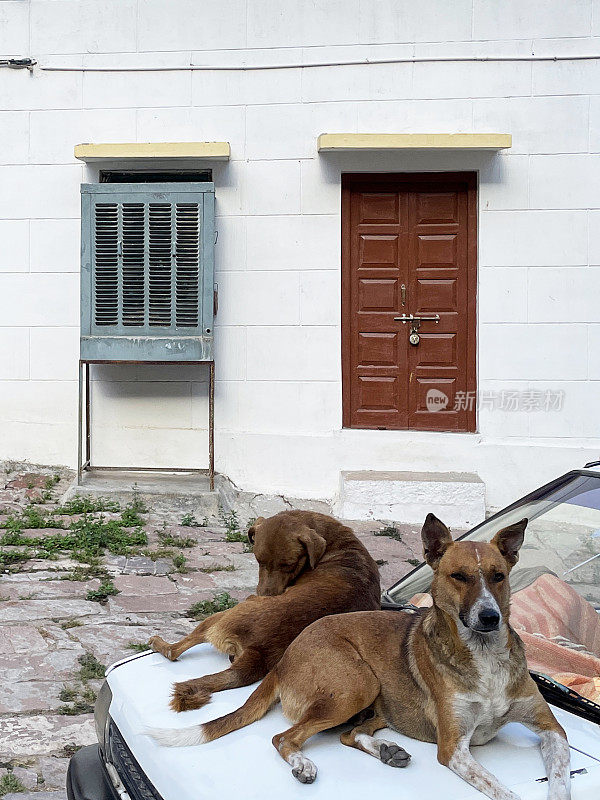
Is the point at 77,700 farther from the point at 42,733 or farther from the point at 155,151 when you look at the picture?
the point at 155,151

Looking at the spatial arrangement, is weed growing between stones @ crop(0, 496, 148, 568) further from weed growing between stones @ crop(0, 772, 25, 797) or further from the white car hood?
the white car hood

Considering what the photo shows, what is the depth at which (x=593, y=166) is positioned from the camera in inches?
315

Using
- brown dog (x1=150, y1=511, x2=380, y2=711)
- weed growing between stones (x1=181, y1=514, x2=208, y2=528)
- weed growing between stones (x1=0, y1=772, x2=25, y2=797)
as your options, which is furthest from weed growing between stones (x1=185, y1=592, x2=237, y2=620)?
brown dog (x1=150, y1=511, x2=380, y2=711)

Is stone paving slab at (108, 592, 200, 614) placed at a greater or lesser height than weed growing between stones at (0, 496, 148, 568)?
lesser

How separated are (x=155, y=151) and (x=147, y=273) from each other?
1.13 metres

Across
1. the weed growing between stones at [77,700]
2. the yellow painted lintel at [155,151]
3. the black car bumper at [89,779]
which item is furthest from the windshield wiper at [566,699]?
the yellow painted lintel at [155,151]

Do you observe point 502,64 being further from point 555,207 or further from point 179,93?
point 179,93

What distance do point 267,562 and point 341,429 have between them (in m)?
5.31

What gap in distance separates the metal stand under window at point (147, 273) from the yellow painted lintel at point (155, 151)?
1.11ft

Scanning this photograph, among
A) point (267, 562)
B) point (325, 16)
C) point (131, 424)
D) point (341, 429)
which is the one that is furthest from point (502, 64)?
point (267, 562)

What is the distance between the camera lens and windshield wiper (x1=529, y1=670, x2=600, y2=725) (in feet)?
7.50

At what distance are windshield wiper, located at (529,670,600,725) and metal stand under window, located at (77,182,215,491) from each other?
18.9ft

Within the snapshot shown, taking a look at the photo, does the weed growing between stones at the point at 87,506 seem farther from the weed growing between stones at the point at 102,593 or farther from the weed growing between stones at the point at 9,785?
the weed growing between stones at the point at 9,785

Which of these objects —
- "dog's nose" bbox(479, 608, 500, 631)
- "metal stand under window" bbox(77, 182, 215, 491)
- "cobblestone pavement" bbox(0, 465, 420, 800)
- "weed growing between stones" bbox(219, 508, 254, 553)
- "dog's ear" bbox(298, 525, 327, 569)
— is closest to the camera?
"dog's nose" bbox(479, 608, 500, 631)
